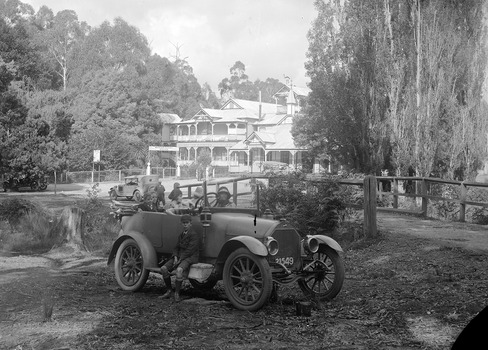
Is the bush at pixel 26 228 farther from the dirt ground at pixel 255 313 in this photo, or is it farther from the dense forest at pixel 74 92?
the dense forest at pixel 74 92

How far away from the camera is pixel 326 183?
13742mm

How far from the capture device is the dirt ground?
591 cm

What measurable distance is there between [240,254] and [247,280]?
31 cm

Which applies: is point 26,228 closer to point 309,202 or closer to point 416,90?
point 309,202

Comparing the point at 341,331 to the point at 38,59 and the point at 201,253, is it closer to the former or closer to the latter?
the point at 201,253

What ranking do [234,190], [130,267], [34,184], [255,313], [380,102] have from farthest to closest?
1. [34,184]
2. [380,102]
3. [130,267]
4. [234,190]
5. [255,313]

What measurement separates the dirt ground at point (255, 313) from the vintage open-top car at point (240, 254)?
0.83 feet

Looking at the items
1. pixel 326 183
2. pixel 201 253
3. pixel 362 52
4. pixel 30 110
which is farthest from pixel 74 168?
pixel 201 253

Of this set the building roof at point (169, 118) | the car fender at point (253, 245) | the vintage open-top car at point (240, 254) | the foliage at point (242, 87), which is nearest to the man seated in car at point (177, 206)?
the vintage open-top car at point (240, 254)

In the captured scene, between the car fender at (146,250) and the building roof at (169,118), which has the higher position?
the building roof at (169,118)

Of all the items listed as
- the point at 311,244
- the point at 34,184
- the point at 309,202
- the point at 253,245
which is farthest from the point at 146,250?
the point at 34,184

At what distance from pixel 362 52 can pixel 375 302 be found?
1927cm

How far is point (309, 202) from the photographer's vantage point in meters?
13.5

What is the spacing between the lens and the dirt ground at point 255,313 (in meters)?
5.91
